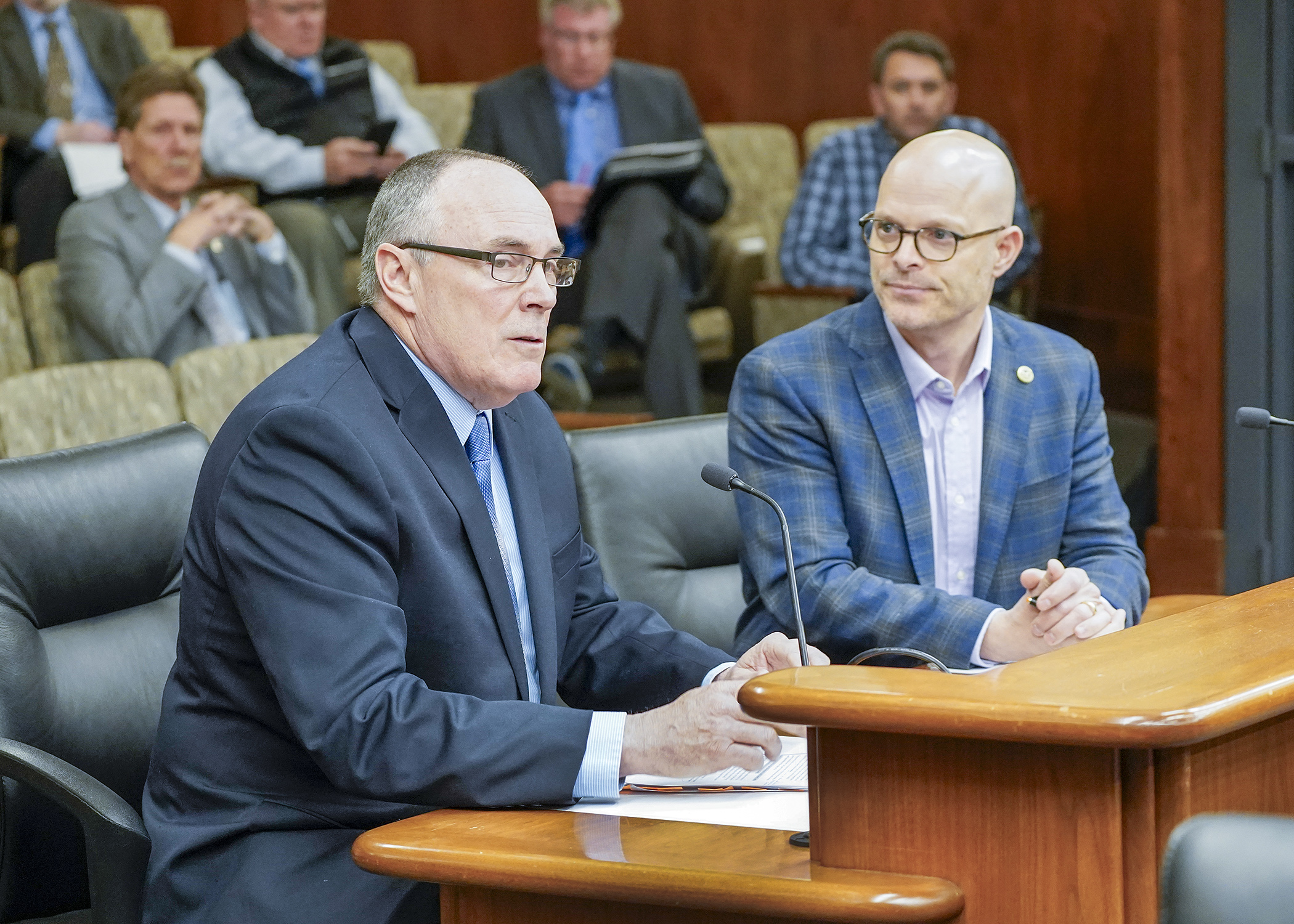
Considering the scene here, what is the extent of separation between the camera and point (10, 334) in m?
3.73

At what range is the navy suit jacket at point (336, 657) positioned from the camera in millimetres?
1334

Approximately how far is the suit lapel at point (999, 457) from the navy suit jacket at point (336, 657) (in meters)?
0.67

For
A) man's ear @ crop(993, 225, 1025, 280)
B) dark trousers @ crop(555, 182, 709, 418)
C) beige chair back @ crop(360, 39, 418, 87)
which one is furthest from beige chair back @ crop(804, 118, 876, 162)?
man's ear @ crop(993, 225, 1025, 280)

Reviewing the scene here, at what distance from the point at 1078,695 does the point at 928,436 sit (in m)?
1.05

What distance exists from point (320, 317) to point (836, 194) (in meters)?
1.47

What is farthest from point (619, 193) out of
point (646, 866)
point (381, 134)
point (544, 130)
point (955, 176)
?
point (646, 866)

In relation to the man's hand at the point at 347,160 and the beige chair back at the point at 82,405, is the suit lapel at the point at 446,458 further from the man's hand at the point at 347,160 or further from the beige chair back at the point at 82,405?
the man's hand at the point at 347,160

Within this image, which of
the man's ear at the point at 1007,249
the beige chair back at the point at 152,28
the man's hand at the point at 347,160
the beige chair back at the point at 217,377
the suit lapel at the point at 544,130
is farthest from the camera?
the beige chair back at the point at 152,28

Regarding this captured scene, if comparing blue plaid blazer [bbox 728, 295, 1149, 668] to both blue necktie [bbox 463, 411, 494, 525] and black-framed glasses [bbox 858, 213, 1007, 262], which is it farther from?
blue necktie [bbox 463, 411, 494, 525]

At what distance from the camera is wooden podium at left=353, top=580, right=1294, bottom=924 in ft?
3.35

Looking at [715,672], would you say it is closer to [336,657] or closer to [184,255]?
[336,657]

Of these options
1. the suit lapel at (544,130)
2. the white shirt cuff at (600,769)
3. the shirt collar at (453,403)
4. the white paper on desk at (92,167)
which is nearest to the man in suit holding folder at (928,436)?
the shirt collar at (453,403)

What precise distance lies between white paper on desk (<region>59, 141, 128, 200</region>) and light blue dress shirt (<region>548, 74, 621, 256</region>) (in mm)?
1264

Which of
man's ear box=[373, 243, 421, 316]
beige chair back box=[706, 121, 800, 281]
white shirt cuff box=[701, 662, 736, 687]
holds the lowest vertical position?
white shirt cuff box=[701, 662, 736, 687]
